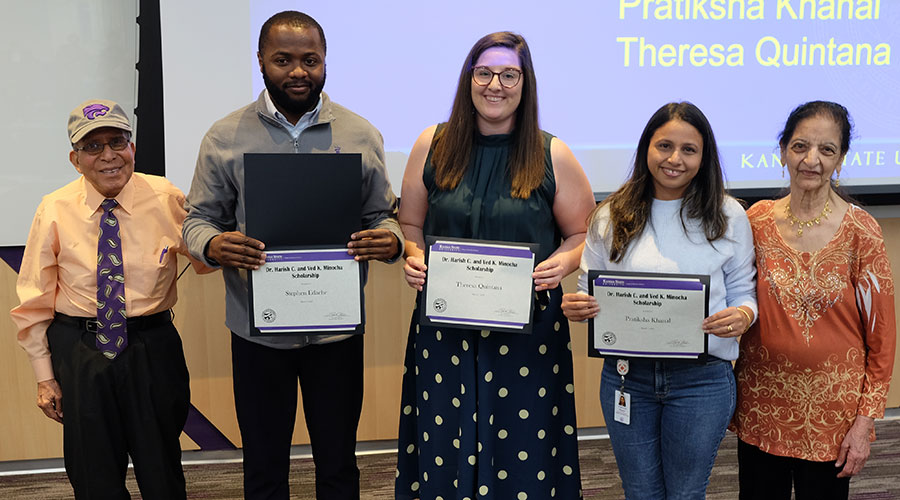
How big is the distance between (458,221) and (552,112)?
4.97ft

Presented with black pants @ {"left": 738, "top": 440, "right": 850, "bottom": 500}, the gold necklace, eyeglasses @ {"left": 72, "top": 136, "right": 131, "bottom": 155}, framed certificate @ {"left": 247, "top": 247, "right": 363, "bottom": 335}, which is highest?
eyeglasses @ {"left": 72, "top": 136, "right": 131, "bottom": 155}

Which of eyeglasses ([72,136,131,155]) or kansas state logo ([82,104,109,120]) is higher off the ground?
kansas state logo ([82,104,109,120])

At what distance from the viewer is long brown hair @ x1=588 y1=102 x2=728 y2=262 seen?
76.0 inches

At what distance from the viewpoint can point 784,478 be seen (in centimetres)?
203

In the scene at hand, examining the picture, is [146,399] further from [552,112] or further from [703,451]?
[552,112]

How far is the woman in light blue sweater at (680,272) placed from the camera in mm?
1924

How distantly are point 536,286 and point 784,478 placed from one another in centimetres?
88

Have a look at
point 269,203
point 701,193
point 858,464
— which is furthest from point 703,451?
point 269,203

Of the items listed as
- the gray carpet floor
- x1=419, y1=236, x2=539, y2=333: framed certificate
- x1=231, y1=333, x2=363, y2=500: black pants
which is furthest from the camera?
the gray carpet floor

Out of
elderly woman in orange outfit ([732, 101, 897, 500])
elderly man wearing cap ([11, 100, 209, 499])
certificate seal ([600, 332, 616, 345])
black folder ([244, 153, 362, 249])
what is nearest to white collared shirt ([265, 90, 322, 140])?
black folder ([244, 153, 362, 249])

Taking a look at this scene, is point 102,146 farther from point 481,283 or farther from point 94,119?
point 481,283

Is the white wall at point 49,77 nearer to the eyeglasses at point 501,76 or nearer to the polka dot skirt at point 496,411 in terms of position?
the eyeglasses at point 501,76

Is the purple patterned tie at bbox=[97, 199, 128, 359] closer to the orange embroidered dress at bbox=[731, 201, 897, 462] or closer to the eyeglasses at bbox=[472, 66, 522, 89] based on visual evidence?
the eyeglasses at bbox=[472, 66, 522, 89]

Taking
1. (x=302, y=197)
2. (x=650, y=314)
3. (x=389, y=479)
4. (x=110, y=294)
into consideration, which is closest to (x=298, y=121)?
(x=302, y=197)
